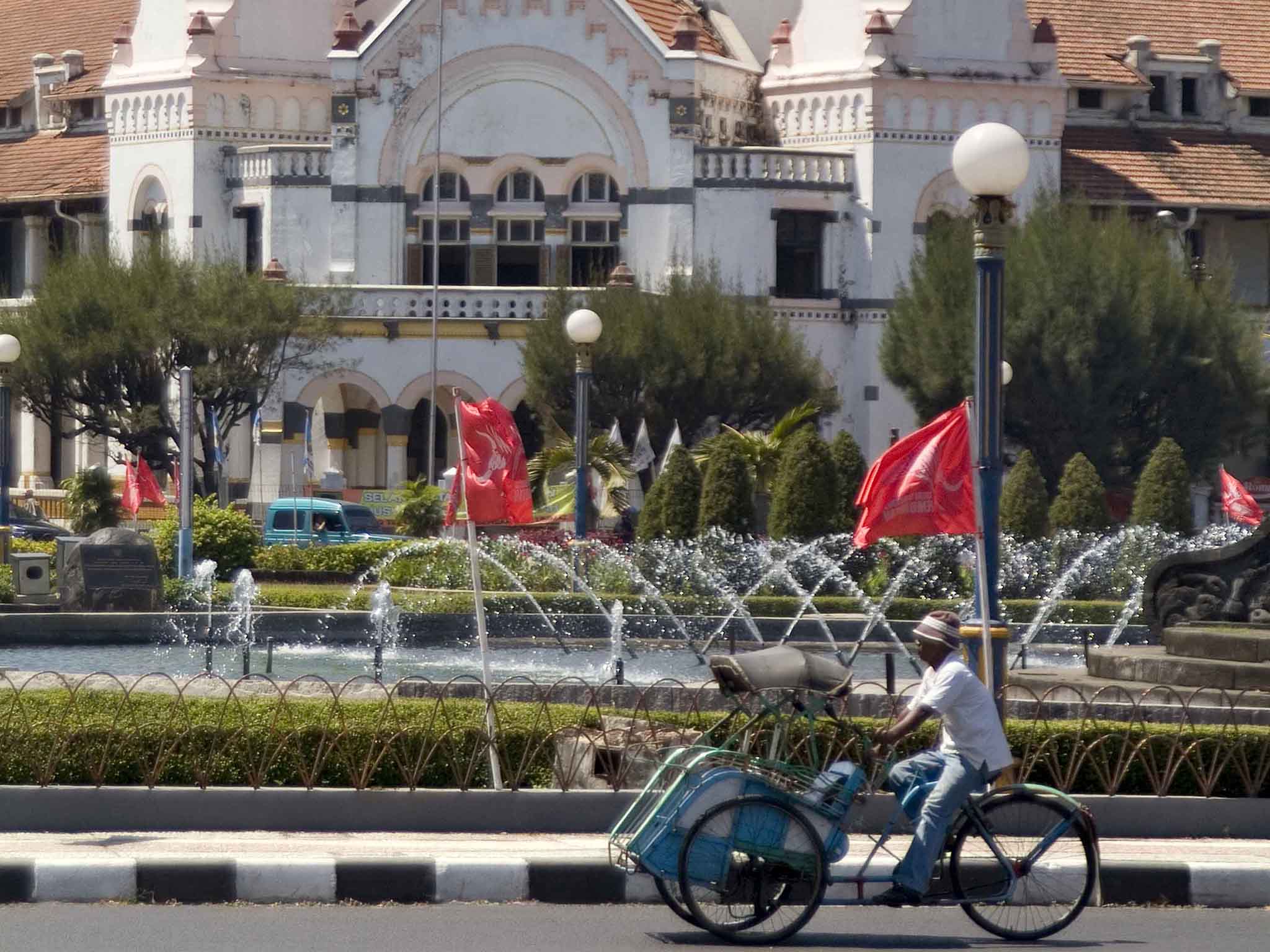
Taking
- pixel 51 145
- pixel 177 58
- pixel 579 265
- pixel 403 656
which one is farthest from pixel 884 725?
pixel 51 145

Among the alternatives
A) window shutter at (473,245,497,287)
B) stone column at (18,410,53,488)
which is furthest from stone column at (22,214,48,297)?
window shutter at (473,245,497,287)

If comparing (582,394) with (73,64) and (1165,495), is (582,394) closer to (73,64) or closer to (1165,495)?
(1165,495)

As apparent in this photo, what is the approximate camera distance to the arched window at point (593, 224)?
4806 cm

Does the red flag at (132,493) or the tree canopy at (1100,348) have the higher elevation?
the tree canopy at (1100,348)

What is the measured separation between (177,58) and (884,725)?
3766 cm

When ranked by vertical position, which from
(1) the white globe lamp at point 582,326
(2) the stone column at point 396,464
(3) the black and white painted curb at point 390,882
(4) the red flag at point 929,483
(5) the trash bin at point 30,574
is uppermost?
(1) the white globe lamp at point 582,326

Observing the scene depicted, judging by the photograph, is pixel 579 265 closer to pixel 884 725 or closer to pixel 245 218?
pixel 245 218

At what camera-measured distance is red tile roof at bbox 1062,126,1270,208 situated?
163 feet

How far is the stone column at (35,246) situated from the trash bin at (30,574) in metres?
26.4

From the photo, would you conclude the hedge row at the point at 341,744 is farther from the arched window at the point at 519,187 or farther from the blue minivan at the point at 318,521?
the arched window at the point at 519,187

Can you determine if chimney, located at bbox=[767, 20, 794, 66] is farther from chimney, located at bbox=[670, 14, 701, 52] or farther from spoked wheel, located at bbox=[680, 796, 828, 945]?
spoked wheel, located at bbox=[680, 796, 828, 945]

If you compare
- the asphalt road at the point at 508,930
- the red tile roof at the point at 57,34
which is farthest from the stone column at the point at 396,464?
the asphalt road at the point at 508,930

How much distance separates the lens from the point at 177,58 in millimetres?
49312

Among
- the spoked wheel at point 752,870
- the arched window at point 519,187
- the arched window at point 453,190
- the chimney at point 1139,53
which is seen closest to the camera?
the spoked wheel at point 752,870
